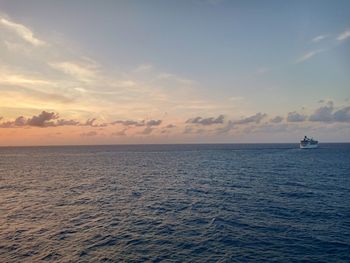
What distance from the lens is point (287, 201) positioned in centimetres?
5828

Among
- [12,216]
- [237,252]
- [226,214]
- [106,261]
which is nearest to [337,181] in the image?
[226,214]

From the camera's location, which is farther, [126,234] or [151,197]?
[151,197]

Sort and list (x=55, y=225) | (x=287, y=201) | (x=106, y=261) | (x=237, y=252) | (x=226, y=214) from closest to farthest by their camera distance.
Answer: (x=106, y=261) < (x=237, y=252) < (x=55, y=225) < (x=226, y=214) < (x=287, y=201)

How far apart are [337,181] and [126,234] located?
70331mm

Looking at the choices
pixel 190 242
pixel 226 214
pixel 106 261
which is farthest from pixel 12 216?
pixel 226 214

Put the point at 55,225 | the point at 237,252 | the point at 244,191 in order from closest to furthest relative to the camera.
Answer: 1. the point at 237,252
2. the point at 55,225
3. the point at 244,191

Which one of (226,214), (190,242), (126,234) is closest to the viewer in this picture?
(190,242)

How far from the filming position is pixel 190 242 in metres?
36.0

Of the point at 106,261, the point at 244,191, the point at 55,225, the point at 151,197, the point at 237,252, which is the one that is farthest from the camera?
the point at 244,191

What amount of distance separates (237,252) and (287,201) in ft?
97.2

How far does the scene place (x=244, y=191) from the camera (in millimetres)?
69625

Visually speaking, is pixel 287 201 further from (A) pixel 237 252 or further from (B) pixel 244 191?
(A) pixel 237 252

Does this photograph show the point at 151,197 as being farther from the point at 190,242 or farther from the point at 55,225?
the point at 190,242

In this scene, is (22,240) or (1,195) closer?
(22,240)
